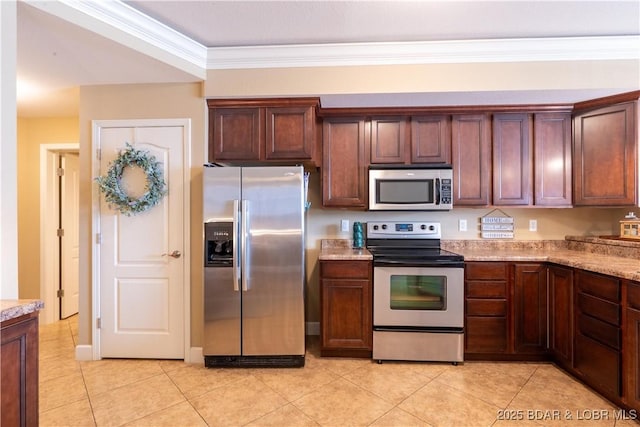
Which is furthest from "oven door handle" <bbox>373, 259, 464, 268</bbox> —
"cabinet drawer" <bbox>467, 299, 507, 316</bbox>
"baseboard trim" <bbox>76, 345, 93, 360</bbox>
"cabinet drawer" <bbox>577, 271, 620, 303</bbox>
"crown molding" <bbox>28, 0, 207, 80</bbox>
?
"baseboard trim" <bbox>76, 345, 93, 360</bbox>

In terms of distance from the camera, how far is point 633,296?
1.74m

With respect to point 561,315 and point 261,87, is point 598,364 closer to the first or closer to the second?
point 561,315

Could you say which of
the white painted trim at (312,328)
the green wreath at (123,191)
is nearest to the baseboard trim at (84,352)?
the green wreath at (123,191)

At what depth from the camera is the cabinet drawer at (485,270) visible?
239 centimetres

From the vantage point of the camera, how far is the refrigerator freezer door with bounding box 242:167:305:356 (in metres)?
2.31

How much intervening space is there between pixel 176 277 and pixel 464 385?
2476 mm

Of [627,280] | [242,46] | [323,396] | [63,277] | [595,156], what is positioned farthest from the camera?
[63,277]

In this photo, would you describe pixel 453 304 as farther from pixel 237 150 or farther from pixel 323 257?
pixel 237 150

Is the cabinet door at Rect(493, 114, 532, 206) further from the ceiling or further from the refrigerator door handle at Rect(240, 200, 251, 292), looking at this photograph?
the refrigerator door handle at Rect(240, 200, 251, 292)

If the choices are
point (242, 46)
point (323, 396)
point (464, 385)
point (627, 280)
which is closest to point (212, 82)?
point (242, 46)

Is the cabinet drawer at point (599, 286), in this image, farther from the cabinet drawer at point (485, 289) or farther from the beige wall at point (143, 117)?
the beige wall at point (143, 117)

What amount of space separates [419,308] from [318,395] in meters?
1.05

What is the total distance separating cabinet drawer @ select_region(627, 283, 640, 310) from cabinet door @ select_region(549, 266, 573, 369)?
40 cm

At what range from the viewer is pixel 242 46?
2.36 meters
